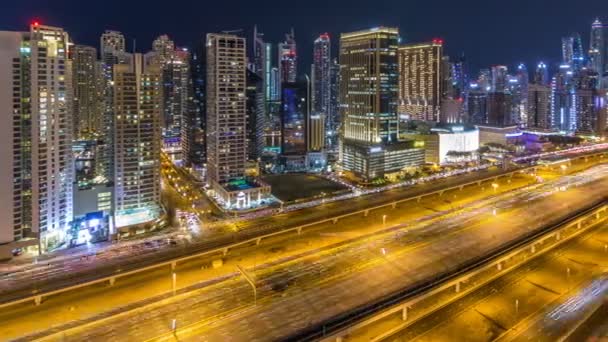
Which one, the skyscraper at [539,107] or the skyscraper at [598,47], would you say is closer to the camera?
the skyscraper at [539,107]

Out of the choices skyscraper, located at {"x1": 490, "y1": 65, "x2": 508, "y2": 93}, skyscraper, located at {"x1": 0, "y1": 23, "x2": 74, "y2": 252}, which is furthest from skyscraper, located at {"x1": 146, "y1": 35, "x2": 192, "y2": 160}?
skyscraper, located at {"x1": 490, "y1": 65, "x2": 508, "y2": 93}

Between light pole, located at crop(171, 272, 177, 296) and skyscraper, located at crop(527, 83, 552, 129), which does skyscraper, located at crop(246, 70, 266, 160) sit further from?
skyscraper, located at crop(527, 83, 552, 129)

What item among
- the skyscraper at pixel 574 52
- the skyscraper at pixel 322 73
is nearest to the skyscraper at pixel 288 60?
the skyscraper at pixel 322 73

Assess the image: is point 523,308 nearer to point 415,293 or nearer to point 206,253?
point 415,293

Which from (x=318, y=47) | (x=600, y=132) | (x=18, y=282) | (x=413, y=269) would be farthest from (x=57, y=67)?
(x=600, y=132)

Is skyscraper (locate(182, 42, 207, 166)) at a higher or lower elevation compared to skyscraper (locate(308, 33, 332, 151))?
lower

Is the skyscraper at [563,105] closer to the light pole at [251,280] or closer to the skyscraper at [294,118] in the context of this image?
the skyscraper at [294,118]
